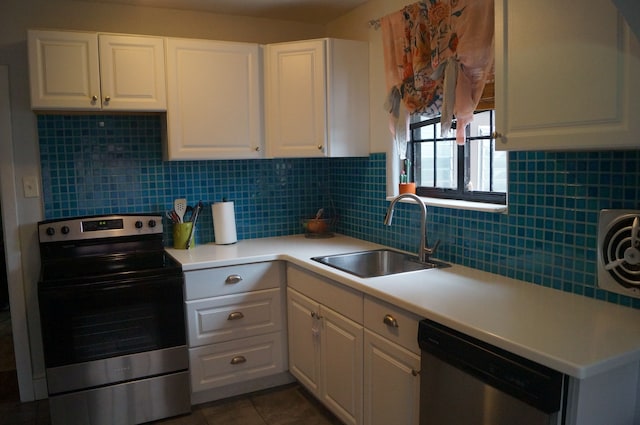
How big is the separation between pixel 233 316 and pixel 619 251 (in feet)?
6.28

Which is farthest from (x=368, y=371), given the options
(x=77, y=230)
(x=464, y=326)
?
(x=77, y=230)

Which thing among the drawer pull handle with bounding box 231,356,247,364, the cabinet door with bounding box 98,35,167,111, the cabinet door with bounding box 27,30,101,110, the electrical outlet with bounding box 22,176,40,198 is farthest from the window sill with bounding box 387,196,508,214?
the electrical outlet with bounding box 22,176,40,198

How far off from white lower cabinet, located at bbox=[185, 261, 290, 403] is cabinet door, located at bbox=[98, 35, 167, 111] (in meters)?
0.98

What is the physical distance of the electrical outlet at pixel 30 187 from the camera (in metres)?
2.87

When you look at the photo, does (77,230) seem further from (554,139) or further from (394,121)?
(554,139)

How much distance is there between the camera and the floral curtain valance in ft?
7.18

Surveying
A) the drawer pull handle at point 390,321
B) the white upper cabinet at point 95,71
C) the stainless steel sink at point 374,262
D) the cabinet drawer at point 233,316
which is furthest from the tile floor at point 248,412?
the white upper cabinet at point 95,71

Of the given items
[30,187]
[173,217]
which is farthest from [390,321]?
[30,187]

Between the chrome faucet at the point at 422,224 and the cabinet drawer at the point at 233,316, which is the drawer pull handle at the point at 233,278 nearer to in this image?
the cabinet drawer at the point at 233,316

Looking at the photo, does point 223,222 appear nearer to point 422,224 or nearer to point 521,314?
point 422,224

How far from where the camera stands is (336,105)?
3.00 m

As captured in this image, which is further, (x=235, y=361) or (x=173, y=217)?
(x=173, y=217)

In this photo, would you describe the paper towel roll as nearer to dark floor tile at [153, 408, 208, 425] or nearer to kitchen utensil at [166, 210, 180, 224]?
kitchen utensil at [166, 210, 180, 224]

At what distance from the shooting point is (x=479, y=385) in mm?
1588
